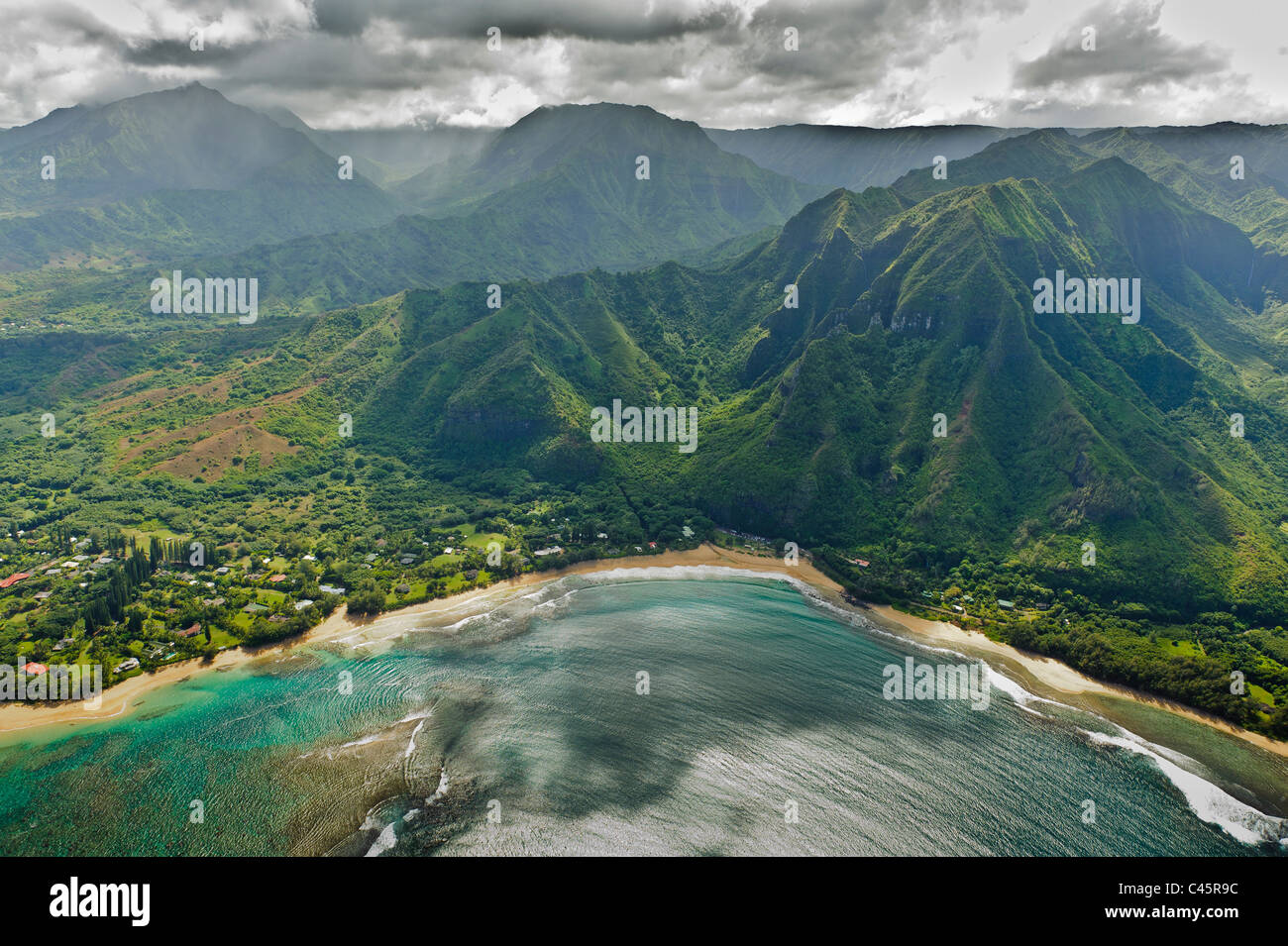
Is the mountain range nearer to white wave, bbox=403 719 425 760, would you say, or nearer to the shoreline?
the shoreline

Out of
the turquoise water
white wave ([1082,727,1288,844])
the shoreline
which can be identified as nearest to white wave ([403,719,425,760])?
the turquoise water

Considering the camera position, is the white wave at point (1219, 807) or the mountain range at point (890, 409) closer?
the white wave at point (1219, 807)

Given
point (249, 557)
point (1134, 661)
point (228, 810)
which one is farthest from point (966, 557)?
point (249, 557)

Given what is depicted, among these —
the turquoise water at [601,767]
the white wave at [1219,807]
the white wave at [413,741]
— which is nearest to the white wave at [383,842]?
the turquoise water at [601,767]

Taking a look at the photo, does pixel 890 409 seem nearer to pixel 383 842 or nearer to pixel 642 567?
pixel 642 567

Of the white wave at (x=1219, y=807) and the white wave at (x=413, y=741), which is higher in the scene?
the white wave at (x=413, y=741)

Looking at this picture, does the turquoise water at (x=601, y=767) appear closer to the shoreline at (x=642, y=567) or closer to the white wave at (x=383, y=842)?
the white wave at (x=383, y=842)
